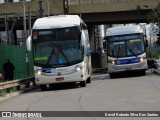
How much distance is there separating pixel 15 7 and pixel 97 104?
4513 cm

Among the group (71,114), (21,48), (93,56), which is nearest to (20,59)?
(21,48)

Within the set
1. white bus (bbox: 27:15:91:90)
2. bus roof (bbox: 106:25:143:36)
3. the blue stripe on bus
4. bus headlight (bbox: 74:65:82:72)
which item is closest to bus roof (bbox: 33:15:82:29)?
white bus (bbox: 27:15:91:90)

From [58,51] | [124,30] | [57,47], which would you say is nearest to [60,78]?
[58,51]

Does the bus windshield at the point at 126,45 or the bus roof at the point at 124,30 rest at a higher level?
the bus roof at the point at 124,30

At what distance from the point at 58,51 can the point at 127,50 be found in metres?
9.13

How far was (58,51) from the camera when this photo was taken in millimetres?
24234

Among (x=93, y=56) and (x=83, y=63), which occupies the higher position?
(x=83, y=63)

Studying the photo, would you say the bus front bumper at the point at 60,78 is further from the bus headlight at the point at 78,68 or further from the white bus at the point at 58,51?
the bus headlight at the point at 78,68

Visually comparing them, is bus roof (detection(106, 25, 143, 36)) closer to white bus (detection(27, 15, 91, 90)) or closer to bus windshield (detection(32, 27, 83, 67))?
white bus (detection(27, 15, 91, 90))

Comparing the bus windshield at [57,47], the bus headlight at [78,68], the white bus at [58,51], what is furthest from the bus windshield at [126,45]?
the bus headlight at [78,68]

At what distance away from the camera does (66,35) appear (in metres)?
24.3

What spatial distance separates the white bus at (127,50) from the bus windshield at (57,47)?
862 centimetres

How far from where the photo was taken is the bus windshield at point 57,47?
2406 cm

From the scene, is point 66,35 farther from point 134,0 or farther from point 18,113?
point 134,0
